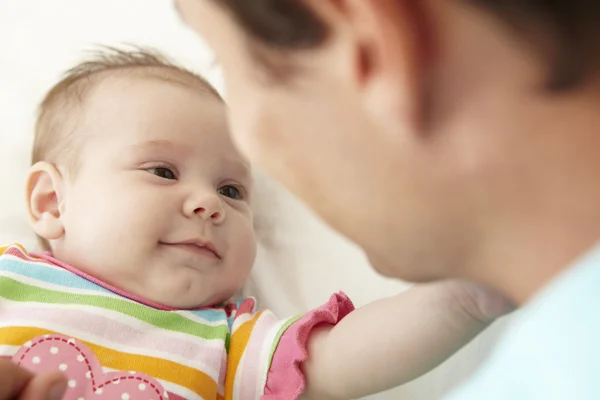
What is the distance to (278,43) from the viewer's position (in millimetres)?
294

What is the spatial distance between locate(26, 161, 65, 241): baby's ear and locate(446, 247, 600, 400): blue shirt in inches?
23.8

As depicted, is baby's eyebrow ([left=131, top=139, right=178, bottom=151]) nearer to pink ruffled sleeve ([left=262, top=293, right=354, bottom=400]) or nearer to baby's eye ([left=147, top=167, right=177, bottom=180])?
baby's eye ([left=147, top=167, right=177, bottom=180])

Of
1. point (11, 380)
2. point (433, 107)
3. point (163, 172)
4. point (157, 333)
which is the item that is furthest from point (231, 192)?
point (433, 107)

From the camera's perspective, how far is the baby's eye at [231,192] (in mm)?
804

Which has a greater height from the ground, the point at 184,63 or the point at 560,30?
the point at 560,30

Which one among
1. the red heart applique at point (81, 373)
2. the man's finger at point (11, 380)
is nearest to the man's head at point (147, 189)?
the red heart applique at point (81, 373)

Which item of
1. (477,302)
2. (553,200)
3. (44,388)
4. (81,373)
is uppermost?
(553,200)

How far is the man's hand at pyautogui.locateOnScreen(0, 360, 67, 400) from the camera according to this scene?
A: 0.45m

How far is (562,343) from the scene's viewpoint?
0.26 meters

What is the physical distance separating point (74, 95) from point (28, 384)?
462 millimetres

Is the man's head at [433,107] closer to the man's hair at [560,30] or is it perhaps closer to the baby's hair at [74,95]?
the man's hair at [560,30]

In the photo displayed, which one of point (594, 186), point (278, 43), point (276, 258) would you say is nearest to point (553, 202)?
point (594, 186)

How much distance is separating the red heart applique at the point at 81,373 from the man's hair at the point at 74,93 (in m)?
0.23

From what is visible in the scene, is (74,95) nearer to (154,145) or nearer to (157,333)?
(154,145)
